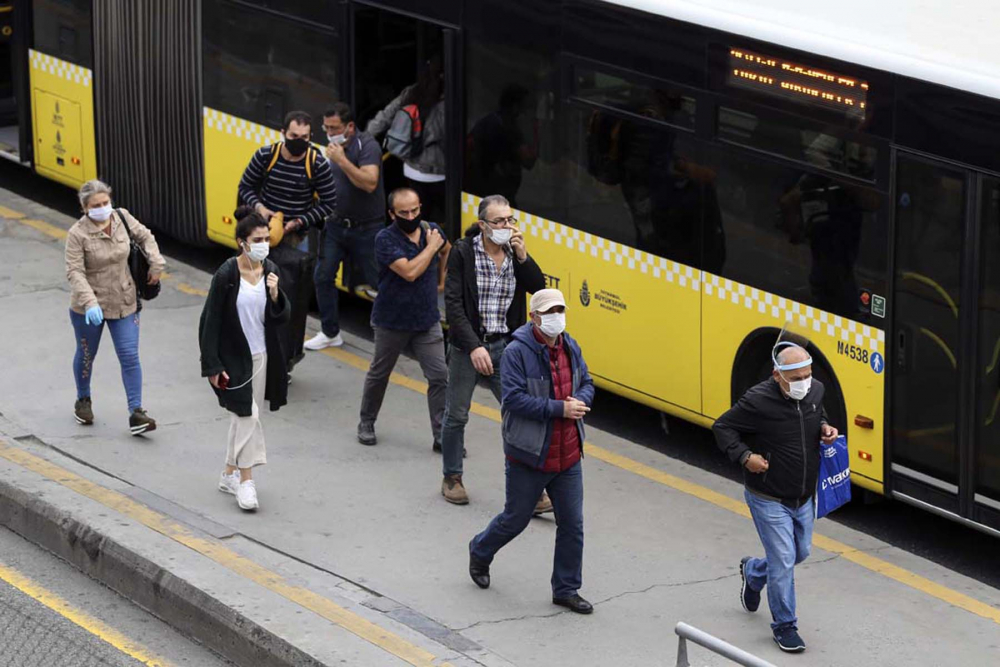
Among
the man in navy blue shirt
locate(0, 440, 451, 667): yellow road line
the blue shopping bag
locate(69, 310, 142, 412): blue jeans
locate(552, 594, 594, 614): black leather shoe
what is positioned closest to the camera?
locate(0, 440, 451, 667): yellow road line

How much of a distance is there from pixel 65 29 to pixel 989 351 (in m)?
9.43

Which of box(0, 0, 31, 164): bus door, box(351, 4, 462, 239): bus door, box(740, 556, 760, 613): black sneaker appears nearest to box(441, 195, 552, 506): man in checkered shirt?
box(740, 556, 760, 613): black sneaker

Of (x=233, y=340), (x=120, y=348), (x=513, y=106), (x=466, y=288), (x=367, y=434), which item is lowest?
(x=367, y=434)

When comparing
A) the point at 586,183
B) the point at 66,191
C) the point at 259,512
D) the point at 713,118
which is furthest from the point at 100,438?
the point at 66,191

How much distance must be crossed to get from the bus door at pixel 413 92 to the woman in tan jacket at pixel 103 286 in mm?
2310

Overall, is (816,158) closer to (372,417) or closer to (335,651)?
(372,417)

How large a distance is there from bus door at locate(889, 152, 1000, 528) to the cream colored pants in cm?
333

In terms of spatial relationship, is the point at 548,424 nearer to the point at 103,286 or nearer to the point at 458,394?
the point at 458,394

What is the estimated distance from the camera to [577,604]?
28.5 ft

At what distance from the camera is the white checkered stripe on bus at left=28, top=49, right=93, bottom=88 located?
15594mm

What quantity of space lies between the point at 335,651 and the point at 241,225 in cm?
269

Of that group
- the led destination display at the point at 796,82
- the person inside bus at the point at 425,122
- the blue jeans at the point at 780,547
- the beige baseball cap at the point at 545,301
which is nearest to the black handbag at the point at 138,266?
the person inside bus at the point at 425,122

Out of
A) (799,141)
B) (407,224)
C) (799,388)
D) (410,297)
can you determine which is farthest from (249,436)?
(799,141)

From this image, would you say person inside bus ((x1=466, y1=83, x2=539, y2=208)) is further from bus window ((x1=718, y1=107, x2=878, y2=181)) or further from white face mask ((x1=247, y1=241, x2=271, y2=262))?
white face mask ((x1=247, y1=241, x2=271, y2=262))
